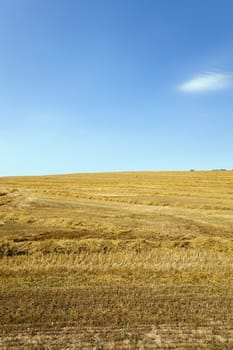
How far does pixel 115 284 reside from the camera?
923cm

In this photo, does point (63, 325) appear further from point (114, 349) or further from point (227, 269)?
point (227, 269)

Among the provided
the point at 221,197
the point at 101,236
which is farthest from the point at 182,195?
the point at 101,236

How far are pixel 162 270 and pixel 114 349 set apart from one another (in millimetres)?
4658

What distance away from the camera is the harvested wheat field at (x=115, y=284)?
6703 mm

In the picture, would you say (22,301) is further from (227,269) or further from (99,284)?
(227,269)

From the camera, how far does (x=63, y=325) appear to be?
7.04 metres

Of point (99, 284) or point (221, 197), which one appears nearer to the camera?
point (99, 284)

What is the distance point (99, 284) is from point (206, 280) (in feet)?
10.2

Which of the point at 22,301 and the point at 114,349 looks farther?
the point at 22,301

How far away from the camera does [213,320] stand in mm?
7324

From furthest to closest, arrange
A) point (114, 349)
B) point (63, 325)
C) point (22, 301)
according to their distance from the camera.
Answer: point (22, 301)
point (63, 325)
point (114, 349)

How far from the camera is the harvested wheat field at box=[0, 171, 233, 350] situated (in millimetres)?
6703

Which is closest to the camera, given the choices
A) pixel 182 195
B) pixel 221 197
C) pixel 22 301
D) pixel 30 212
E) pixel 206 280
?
pixel 22 301

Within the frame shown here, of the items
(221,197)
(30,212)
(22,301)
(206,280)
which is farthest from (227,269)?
(221,197)
